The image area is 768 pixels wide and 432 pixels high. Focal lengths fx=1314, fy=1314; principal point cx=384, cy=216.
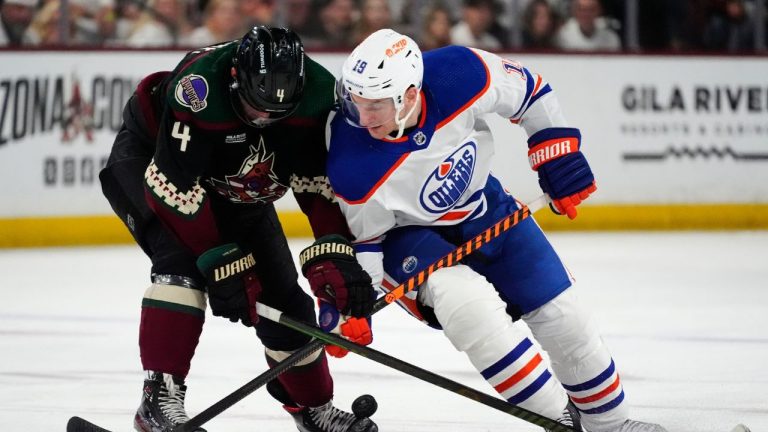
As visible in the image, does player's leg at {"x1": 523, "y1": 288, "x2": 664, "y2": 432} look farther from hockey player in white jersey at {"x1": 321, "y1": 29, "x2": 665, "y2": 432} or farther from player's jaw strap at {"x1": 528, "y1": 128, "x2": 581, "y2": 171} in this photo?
player's jaw strap at {"x1": 528, "y1": 128, "x2": 581, "y2": 171}

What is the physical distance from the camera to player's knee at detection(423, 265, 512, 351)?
3.04 meters

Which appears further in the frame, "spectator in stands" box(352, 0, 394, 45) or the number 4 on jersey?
"spectator in stands" box(352, 0, 394, 45)

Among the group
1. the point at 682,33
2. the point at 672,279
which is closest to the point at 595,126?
the point at 682,33

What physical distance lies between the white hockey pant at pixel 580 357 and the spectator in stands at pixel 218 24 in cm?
454

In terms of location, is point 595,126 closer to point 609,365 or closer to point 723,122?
point 723,122

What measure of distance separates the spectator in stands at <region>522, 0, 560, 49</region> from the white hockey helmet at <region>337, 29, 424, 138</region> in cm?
483

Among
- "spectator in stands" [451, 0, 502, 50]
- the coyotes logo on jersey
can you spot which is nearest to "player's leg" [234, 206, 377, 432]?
the coyotes logo on jersey

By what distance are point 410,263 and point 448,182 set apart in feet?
0.77

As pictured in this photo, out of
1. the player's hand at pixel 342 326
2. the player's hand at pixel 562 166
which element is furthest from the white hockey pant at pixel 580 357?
the player's hand at pixel 342 326

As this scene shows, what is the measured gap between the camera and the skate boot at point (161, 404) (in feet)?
10.8

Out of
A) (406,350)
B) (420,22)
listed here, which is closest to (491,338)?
(406,350)

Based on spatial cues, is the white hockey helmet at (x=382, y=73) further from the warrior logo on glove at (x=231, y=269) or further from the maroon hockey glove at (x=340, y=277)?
the warrior logo on glove at (x=231, y=269)

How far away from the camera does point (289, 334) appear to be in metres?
3.54

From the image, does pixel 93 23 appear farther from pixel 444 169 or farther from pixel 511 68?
pixel 444 169
